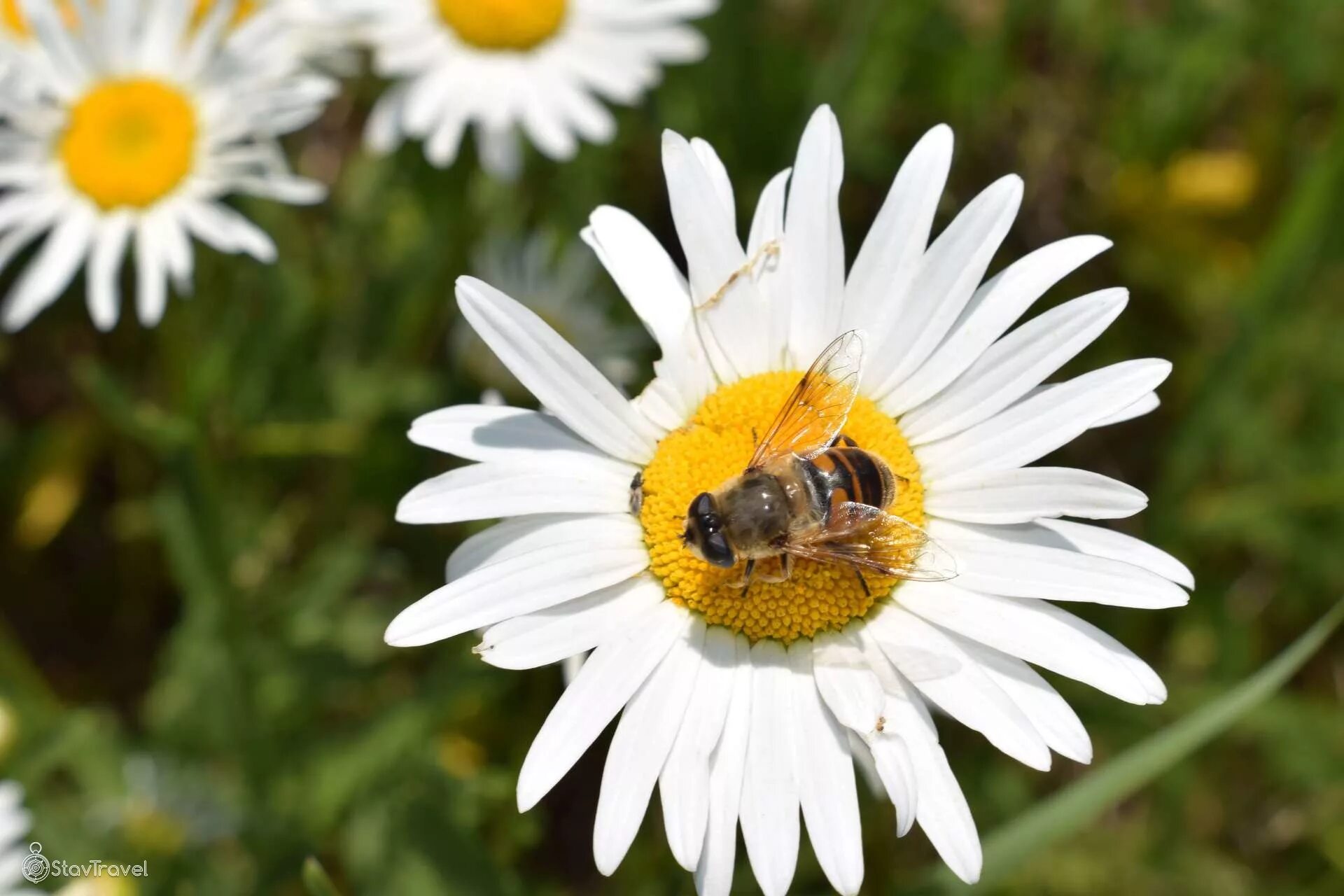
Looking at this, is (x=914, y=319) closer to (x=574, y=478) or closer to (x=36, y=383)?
(x=574, y=478)

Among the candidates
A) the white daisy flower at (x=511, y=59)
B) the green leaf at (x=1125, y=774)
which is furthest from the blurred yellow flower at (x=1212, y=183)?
the green leaf at (x=1125, y=774)

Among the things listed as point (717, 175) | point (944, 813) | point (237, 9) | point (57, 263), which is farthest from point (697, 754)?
point (237, 9)

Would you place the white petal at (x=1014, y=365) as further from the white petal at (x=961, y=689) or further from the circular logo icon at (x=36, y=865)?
the circular logo icon at (x=36, y=865)

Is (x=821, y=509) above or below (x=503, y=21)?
below

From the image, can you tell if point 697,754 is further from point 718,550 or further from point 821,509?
point 821,509

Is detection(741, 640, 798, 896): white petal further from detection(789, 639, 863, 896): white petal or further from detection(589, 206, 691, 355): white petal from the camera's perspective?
detection(589, 206, 691, 355): white petal

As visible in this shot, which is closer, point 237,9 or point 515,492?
point 515,492

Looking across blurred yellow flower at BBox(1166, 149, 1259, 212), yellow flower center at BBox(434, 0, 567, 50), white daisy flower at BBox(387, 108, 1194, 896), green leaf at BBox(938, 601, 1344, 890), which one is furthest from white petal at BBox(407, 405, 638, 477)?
blurred yellow flower at BBox(1166, 149, 1259, 212)

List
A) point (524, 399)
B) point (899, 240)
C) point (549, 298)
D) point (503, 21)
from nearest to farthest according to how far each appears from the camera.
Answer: point (899, 240), point (524, 399), point (503, 21), point (549, 298)
